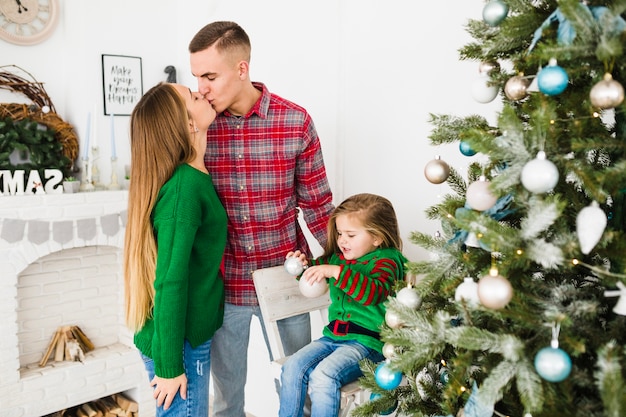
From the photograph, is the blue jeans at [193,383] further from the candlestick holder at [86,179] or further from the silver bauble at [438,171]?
the candlestick holder at [86,179]

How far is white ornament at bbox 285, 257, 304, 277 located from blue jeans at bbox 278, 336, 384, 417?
252 mm

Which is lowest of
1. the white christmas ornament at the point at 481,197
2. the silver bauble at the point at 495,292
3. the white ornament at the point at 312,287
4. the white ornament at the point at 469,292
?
the white ornament at the point at 312,287

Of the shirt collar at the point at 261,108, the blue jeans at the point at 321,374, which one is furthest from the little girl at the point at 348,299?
the shirt collar at the point at 261,108

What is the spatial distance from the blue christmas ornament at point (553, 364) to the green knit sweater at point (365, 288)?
0.77 metres

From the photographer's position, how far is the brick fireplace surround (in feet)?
9.10

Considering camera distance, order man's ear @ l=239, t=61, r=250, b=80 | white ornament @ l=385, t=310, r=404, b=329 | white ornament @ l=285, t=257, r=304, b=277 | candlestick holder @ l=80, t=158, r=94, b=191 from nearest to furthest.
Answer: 1. white ornament @ l=385, t=310, r=404, b=329
2. white ornament @ l=285, t=257, r=304, b=277
3. man's ear @ l=239, t=61, r=250, b=80
4. candlestick holder @ l=80, t=158, r=94, b=191

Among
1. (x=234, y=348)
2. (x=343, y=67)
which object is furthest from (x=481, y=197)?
(x=343, y=67)

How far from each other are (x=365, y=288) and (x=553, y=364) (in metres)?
0.84

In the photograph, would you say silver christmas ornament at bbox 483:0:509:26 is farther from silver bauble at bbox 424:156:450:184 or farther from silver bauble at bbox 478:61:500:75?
silver bauble at bbox 424:156:450:184

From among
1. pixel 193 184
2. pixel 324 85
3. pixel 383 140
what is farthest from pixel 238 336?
pixel 324 85

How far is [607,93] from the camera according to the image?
95 cm

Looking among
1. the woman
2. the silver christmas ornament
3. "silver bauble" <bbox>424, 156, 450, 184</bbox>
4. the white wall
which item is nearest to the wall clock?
the white wall

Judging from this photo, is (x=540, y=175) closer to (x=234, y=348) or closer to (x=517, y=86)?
(x=517, y=86)

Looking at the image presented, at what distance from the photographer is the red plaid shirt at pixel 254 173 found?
2014mm
